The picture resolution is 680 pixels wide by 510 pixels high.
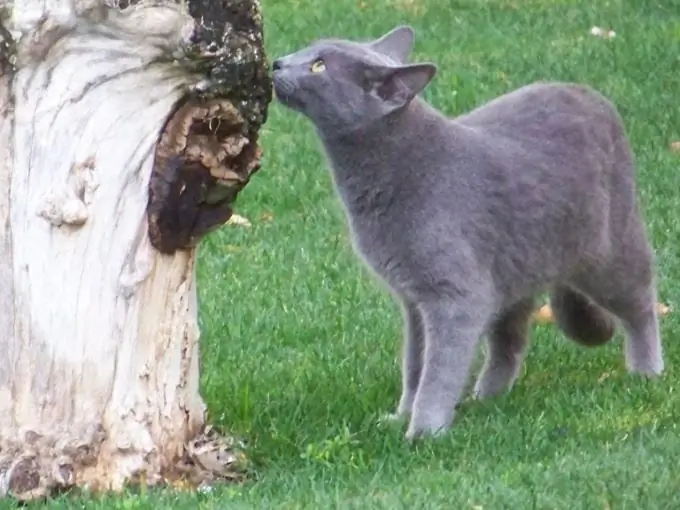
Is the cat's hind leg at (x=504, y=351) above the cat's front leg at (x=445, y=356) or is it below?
below

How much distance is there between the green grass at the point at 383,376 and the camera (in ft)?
15.9

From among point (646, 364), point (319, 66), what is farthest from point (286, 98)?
point (646, 364)

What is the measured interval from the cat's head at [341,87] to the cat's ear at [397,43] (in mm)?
401

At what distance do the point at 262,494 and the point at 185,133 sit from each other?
118 cm

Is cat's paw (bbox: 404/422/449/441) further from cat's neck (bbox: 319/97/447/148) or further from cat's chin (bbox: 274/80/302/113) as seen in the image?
cat's chin (bbox: 274/80/302/113)

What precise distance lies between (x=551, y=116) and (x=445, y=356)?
1137mm

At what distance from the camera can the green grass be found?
4860 mm

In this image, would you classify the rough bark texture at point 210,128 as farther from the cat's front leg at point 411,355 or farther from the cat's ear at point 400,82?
the cat's front leg at point 411,355

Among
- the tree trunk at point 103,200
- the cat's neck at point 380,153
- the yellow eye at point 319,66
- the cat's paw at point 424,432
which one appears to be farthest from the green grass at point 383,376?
the yellow eye at point 319,66

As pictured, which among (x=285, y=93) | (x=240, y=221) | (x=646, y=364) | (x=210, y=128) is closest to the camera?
(x=210, y=128)

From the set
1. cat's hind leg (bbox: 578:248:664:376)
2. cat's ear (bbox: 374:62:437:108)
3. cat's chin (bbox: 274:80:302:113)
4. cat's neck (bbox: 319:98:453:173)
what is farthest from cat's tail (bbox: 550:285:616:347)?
cat's chin (bbox: 274:80:302:113)

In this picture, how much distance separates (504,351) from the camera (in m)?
6.60

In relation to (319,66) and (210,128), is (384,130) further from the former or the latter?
(210,128)

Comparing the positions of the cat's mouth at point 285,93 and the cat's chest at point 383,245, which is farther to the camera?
the cat's chest at point 383,245
